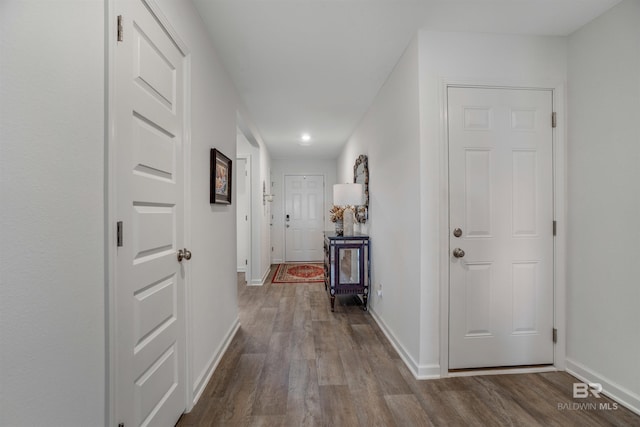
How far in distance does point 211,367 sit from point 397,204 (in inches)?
75.2

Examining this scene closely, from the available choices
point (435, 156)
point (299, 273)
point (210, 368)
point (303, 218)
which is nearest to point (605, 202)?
point (435, 156)

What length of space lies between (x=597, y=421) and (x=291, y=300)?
2.82m

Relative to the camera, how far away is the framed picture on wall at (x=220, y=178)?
1.97m

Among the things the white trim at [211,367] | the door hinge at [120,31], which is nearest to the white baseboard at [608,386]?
the white trim at [211,367]

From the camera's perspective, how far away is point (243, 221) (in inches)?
220

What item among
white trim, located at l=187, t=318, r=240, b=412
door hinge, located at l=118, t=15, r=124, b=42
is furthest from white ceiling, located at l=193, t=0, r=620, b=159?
white trim, located at l=187, t=318, r=240, b=412

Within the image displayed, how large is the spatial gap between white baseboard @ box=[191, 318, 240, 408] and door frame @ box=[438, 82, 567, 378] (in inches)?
63.8

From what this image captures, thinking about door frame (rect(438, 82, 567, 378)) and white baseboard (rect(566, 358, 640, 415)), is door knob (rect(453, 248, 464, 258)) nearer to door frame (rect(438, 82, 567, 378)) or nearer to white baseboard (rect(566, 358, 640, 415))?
door frame (rect(438, 82, 567, 378))

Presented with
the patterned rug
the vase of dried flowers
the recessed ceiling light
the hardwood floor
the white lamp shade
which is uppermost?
the recessed ceiling light

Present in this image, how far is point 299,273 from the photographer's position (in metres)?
5.21

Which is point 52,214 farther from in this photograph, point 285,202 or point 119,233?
point 285,202

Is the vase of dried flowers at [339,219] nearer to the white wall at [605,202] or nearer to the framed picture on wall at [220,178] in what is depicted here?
the framed picture on wall at [220,178]

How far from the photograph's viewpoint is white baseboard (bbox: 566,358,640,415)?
1580mm

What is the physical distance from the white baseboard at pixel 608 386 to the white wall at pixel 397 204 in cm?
110
